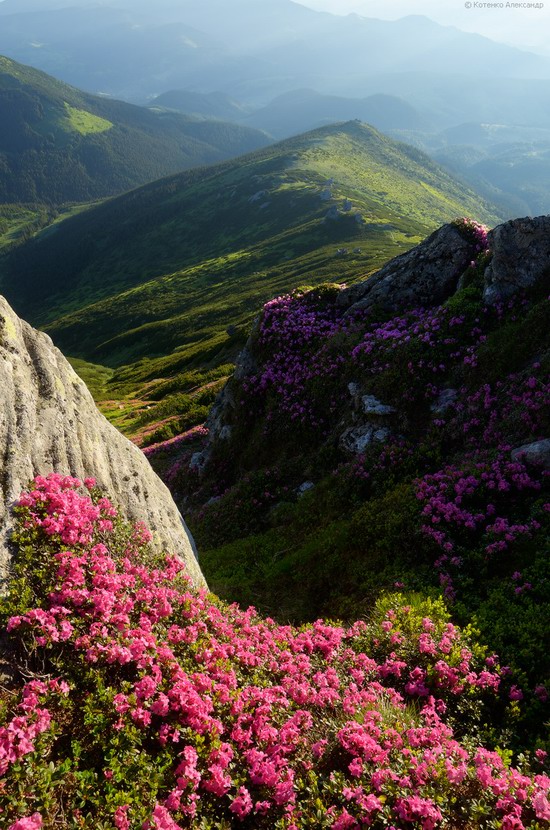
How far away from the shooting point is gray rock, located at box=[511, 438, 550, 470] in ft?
45.0

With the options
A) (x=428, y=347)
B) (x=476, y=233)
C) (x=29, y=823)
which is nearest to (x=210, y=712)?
(x=29, y=823)

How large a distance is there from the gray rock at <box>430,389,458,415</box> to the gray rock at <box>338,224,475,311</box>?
7465 millimetres

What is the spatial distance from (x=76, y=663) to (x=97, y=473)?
581cm

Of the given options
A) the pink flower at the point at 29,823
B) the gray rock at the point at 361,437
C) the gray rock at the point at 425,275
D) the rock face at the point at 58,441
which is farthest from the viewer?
the gray rock at the point at 425,275

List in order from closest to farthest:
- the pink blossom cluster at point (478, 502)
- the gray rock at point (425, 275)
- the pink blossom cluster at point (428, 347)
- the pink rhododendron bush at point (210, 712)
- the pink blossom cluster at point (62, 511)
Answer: the pink rhododendron bush at point (210, 712) → the pink blossom cluster at point (62, 511) → the pink blossom cluster at point (478, 502) → the pink blossom cluster at point (428, 347) → the gray rock at point (425, 275)

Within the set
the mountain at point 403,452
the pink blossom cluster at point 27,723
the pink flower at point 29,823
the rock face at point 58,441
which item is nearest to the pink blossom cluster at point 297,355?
the mountain at point 403,452

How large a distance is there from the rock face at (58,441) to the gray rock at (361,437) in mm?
7685

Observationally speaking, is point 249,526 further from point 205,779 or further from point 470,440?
point 205,779

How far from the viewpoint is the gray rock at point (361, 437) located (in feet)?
61.7

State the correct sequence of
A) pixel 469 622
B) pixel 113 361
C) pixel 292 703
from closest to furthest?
pixel 292 703
pixel 469 622
pixel 113 361

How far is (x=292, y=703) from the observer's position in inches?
329

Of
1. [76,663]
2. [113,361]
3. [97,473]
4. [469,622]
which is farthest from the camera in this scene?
[113,361]

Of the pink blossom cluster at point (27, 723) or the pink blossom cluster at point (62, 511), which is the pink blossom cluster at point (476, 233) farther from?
the pink blossom cluster at point (27, 723)

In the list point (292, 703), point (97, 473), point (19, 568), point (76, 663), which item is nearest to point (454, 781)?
point (292, 703)
